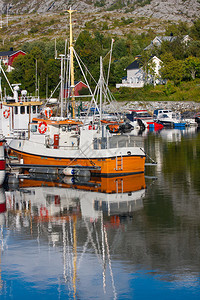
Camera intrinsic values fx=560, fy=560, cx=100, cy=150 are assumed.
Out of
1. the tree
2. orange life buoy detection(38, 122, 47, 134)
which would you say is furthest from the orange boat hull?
the tree

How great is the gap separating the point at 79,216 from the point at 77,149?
1023cm

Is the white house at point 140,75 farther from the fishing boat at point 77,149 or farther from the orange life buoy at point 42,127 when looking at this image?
the orange life buoy at point 42,127

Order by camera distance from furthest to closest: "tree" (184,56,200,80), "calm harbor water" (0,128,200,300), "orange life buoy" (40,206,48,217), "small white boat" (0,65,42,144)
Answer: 1. "tree" (184,56,200,80)
2. "small white boat" (0,65,42,144)
3. "orange life buoy" (40,206,48,217)
4. "calm harbor water" (0,128,200,300)

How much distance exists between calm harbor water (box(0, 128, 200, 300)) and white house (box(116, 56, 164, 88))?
75.8 m

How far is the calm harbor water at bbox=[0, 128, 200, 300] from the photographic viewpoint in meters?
17.3

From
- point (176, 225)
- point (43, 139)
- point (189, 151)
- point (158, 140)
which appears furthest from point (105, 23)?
point (176, 225)

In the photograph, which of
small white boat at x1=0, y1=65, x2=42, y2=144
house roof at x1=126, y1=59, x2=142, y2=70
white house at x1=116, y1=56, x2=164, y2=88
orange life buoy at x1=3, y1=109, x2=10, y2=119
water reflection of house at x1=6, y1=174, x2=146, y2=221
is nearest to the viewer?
water reflection of house at x1=6, y1=174, x2=146, y2=221

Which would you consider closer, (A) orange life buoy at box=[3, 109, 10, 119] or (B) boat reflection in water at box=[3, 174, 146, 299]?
(B) boat reflection in water at box=[3, 174, 146, 299]

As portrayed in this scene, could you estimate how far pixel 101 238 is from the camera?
22219 millimetres

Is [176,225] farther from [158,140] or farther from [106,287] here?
[158,140]

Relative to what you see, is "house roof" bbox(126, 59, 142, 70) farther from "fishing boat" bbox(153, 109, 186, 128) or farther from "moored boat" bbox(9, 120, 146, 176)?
"moored boat" bbox(9, 120, 146, 176)

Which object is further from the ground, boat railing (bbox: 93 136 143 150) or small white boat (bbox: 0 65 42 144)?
small white boat (bbox: 0 65 42 144)

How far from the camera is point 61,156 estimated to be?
36.0 metres

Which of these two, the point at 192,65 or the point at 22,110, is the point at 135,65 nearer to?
the point at 192,65
